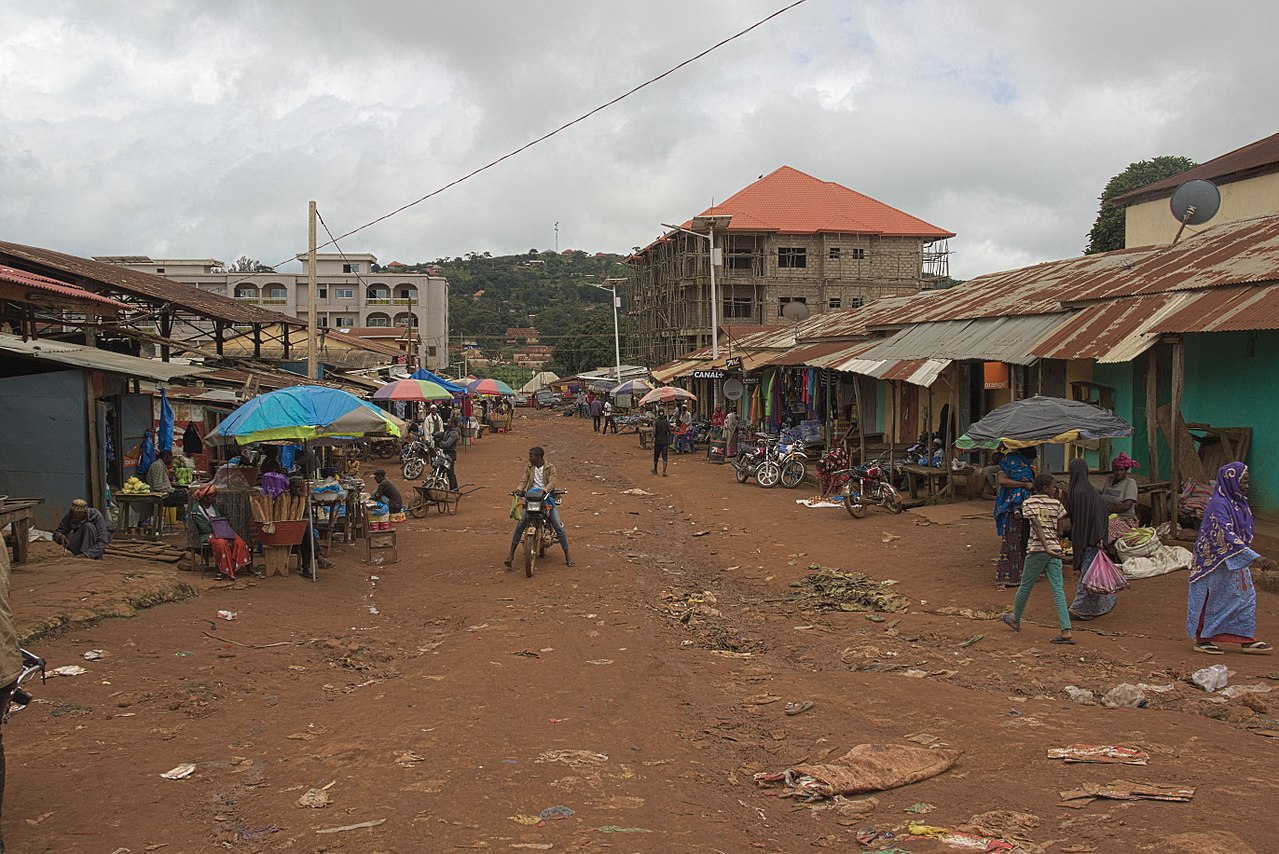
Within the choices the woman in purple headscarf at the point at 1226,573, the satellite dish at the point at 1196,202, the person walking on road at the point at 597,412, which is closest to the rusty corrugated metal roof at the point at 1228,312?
the woman in purple headscarf at the point at 1226,573

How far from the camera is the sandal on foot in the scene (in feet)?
23.3

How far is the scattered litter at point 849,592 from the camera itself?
11.1 metres

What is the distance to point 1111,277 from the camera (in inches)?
642

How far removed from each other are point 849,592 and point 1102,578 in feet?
10.4

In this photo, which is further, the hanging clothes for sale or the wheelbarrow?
the hanging clothes for sale

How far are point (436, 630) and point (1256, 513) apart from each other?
32.9 feet

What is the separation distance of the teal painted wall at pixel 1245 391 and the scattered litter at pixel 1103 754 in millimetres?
7637

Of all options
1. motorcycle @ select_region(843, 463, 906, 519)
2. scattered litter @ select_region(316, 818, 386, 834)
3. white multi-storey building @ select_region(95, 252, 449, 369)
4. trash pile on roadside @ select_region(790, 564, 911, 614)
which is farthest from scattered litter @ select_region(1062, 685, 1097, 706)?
white multi-storey building @ select_region(95, 252, 449, 369)

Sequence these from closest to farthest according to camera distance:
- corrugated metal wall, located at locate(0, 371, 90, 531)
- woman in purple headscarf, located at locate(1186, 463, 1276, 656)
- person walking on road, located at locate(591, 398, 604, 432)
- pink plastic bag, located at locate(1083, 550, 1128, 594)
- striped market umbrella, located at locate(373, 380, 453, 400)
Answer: woman in purple headscarf, located at locate(1186, 463, 1276, 656) < pink plastic bag, located at locate(1083, 550, 1128, 594) < corrugated metal wall, located at locate(0, 371, 90, 531) < striped market umbrella, located at locate(373, 380, 453, 400) < person walking on road, located at locate(591, 398, 604, 432)

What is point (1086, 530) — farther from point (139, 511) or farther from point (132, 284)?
point (132, 284)

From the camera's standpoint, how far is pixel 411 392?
922 inches

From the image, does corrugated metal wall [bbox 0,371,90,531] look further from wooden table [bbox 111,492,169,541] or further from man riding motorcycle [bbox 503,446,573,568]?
man riding motorcycle [bbox 503,446,573,568]

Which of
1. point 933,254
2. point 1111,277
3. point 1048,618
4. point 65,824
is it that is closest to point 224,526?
point 65,824

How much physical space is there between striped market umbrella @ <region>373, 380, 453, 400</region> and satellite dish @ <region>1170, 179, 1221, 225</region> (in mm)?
15821
